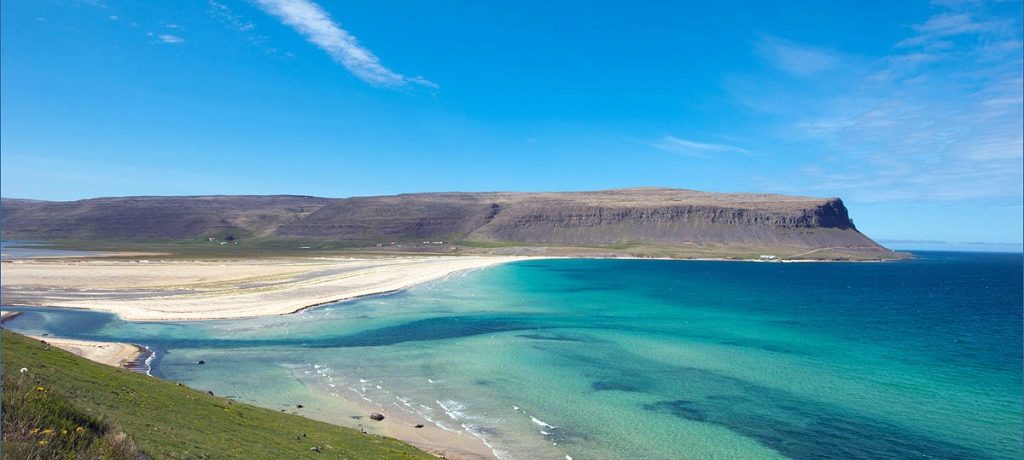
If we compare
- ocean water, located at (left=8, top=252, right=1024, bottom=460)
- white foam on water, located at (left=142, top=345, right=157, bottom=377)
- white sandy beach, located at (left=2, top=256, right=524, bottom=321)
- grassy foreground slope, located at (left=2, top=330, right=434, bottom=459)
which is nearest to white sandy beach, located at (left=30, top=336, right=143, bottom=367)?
white foam on water, located at (left=142, top=345, right=157, bottom=377)

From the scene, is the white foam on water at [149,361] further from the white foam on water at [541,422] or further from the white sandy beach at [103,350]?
the white foam on water at [541,422]

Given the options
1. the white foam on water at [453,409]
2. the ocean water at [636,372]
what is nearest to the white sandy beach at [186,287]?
the ocean water at [636,372]

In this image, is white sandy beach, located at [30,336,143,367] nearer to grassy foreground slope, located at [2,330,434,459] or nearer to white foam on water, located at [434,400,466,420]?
grassy foreground slope, located at [2,330,434,459]

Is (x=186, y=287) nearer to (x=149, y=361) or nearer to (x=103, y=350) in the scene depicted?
(x=103, y=350)

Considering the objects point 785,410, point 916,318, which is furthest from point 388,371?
point 916,318

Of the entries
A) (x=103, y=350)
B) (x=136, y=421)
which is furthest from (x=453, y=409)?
(x=103, y=350)

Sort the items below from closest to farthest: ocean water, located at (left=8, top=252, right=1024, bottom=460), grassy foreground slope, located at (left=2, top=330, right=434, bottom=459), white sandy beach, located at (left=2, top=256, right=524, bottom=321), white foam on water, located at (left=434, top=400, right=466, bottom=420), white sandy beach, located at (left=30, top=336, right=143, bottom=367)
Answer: grassy foreground slope, located at (left=2, top=330, right=434, bottom=459), ocean water, located at (left=8, top=252, right=1024, bottom=460), white foam on water, located at (left=434, top=400, right=466, bottom=420), white sandy beach, located at (left=30, top=336, right=143, bottom=367), white sandy beach, located at (left=2, top=256, right=524, bottom=321)
